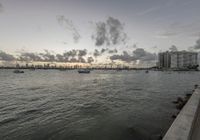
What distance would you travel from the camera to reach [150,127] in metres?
13.6

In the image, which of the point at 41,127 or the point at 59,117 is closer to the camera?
the point at 41,127

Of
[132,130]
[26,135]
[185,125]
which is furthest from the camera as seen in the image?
[132,130]

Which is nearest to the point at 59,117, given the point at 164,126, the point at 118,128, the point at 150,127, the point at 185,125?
the point at 118,128

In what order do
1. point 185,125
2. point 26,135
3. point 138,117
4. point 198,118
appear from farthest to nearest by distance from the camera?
point 138,117, point 26,135, point 198,118, point 185,125

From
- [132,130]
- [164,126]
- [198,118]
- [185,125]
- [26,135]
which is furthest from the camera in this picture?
[164,126]

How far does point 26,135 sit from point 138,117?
10.3m

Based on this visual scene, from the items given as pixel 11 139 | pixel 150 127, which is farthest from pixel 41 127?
pixel 150 127

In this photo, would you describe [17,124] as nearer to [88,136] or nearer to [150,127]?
[88,136]

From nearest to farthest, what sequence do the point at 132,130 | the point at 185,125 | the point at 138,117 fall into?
the point at 185,125, the point at 132,130, the point at 138,117

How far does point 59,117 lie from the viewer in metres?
Result: 16.8

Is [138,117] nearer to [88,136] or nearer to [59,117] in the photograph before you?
[88,136]

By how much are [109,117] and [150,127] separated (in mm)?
4452

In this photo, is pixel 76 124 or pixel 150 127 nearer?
pixel 150 127

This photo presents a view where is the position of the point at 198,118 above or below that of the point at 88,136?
above
